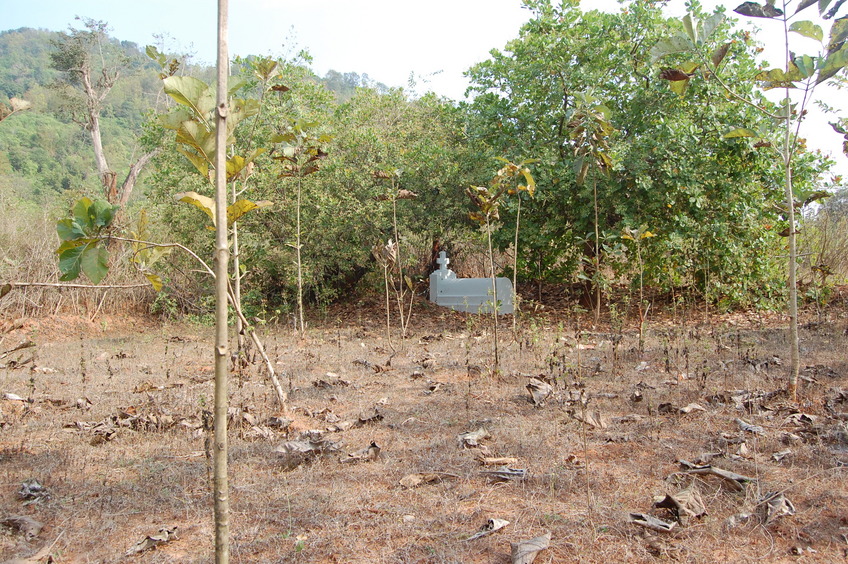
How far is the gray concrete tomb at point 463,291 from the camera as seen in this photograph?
31.9ft

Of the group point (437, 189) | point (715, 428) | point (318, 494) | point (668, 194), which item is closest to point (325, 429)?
point (318, 494)

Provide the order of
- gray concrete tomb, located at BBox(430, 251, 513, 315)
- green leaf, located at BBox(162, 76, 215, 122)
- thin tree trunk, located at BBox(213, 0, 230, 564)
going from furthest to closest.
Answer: gray concrete tomb, located at BBox(430, 251, 513, 315) → green leaf, located at BBox(162, 76, 215, 122) → thin tree trunk, located at BBox(213, 0, 230, 564)

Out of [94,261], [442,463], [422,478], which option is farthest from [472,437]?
[94,261]

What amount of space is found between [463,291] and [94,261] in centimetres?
867

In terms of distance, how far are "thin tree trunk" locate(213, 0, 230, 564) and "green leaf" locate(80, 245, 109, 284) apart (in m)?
0.46

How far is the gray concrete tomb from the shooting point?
31.9ft

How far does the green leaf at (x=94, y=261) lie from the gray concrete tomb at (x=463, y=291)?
789cm

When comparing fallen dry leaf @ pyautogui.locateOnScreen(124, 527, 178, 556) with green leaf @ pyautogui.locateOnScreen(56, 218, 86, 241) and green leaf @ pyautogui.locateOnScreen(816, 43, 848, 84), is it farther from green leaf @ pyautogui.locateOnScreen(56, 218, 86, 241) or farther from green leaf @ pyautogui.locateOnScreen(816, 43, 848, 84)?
green leaf @ pyautogui.locateOnScreen(816, 43, 848, 84)

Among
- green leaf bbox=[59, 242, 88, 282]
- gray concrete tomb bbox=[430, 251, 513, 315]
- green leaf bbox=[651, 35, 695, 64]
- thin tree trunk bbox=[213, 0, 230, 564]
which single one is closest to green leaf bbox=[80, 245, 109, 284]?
green leaf bbox=[59, 242, 88, 282]

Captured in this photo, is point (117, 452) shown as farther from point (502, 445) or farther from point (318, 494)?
point (502, 445)

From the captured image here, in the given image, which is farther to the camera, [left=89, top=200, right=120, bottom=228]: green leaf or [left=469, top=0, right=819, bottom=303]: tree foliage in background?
[left=469, top=0, right=819, bottom=303]: tree foliage in background

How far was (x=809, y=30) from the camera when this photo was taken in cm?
344

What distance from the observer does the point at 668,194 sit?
8.29 metres

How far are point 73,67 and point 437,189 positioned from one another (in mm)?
15712
